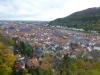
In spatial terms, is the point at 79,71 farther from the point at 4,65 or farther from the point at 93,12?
the point at 93,12

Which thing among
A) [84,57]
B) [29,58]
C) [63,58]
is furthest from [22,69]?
[84,57]

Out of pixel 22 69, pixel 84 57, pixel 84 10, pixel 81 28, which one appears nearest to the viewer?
pixel 22 69

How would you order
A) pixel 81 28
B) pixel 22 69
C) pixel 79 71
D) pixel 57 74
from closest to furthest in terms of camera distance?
1. pixel 22 69
2. pixel 57 74
3. pixel 79 71
4. pixel 81 28

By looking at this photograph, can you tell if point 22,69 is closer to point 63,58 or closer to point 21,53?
point 21,53

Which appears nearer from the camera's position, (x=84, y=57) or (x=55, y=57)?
(x=55, y=57)

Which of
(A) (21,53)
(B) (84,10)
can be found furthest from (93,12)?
(A) (21,53)

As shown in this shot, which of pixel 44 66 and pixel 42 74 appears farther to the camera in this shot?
pixel 44 66
